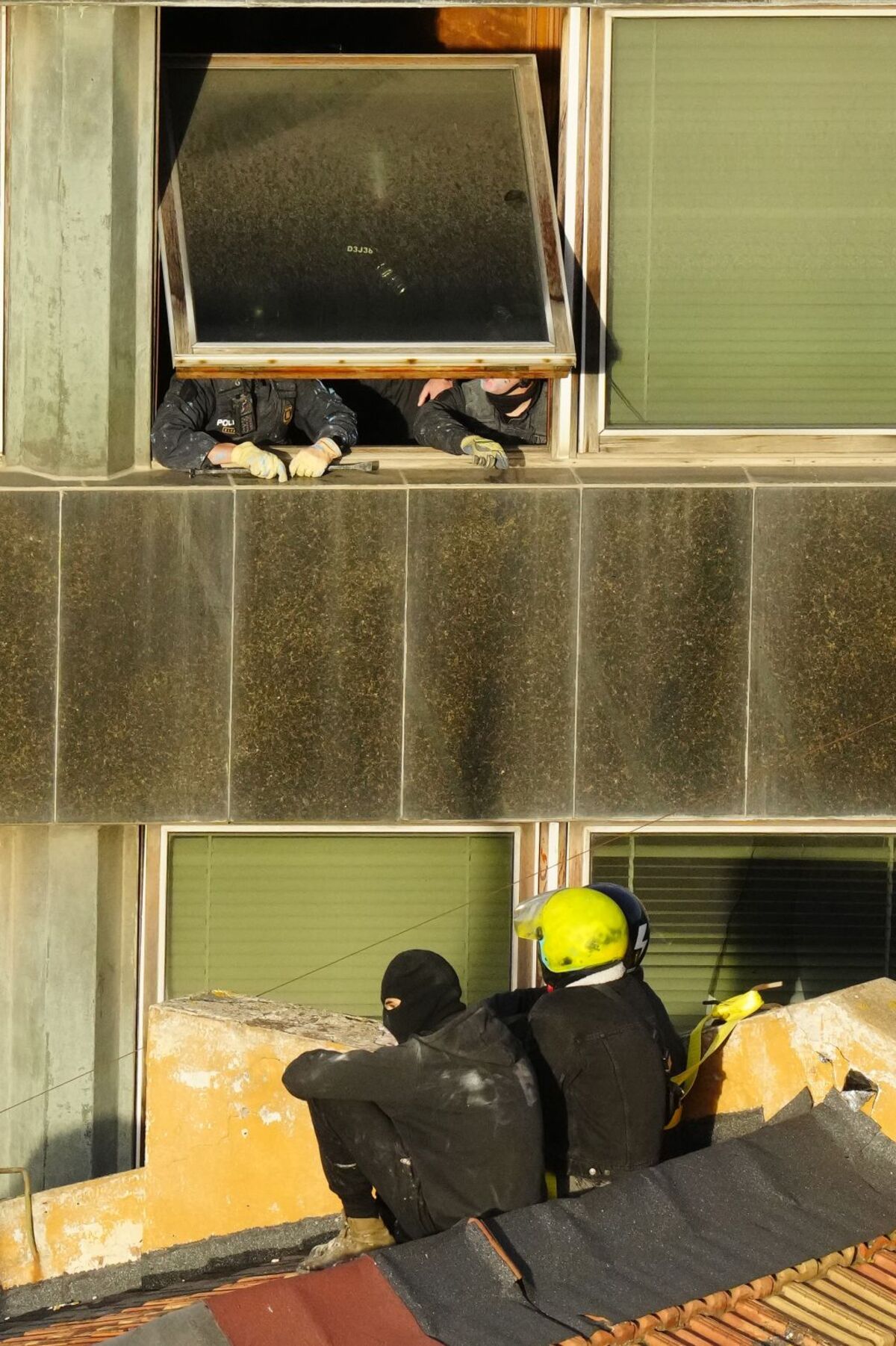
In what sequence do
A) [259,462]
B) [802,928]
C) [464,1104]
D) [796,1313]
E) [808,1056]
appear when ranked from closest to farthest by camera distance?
[796,1313]
[464,1104]
[808,1056]
[259,462]
[802,928]

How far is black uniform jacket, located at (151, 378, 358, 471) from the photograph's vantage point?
7844 mm

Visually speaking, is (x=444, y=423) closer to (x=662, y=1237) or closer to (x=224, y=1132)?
(x=224, y=1132)

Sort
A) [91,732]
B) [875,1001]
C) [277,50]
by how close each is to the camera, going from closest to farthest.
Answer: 1. [875,1001]
2. [91,732]
3. [277,50]

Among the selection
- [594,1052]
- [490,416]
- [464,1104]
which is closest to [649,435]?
[490,416]

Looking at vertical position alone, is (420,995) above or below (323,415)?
below

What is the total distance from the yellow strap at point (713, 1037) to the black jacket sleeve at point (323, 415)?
10.2 ft

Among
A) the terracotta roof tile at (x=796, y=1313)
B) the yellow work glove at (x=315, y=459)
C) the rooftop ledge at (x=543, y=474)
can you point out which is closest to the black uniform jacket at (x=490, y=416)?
the rooftop ledge at (x=543, y=474)

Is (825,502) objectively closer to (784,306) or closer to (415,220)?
(784,306)

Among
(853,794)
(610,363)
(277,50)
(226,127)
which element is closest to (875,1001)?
(853,794)

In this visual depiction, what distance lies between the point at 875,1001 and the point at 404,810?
2.49 m

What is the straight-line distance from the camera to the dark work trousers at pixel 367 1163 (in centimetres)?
556

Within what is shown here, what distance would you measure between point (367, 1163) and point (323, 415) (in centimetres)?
377

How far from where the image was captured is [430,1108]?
5.38 meters

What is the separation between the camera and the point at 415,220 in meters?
8.07
